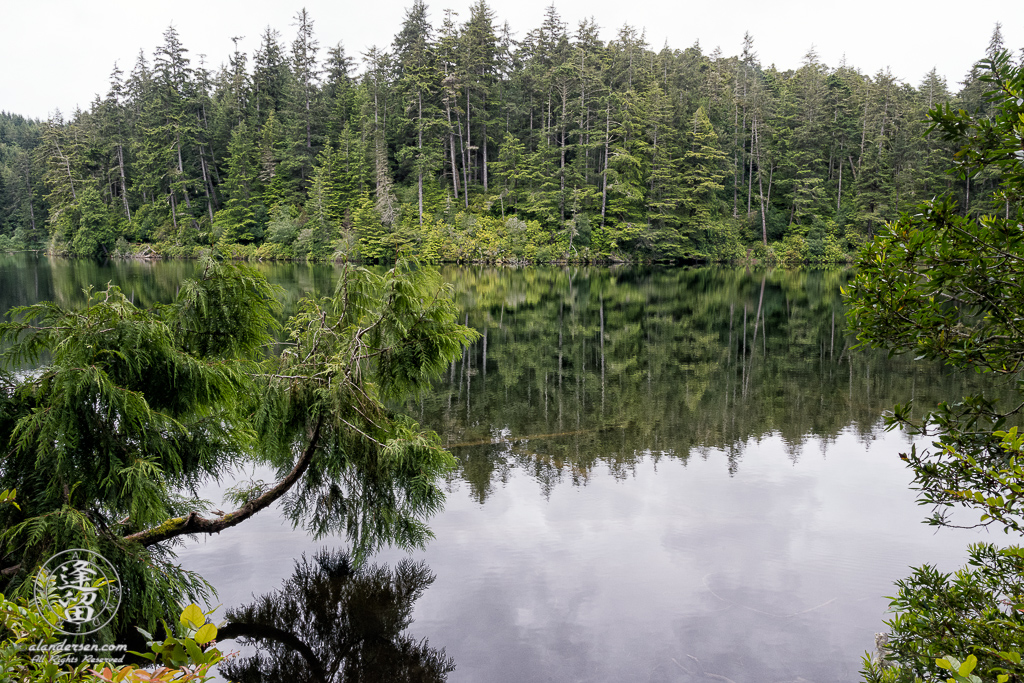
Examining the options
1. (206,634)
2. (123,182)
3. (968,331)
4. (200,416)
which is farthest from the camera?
(123,182)

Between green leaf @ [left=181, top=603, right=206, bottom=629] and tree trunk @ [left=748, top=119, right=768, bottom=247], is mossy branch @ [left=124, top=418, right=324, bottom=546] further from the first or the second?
tree trunk @ [left=748, top=119, right=768, bottom=247]

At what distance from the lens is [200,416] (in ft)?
14.7

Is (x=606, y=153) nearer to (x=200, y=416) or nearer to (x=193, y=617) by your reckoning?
(x=200, y=416)

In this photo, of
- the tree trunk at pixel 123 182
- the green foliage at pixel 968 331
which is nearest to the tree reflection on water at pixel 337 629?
the green foliage at pixel 968 331

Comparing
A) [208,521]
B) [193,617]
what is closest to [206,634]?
[193,617]

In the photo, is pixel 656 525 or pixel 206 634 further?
pixel 656 525

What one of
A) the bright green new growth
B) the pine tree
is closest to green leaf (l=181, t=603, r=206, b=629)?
the bright green new growth

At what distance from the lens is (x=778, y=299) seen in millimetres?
27141

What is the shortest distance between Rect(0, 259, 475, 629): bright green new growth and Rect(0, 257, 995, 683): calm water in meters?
0.64

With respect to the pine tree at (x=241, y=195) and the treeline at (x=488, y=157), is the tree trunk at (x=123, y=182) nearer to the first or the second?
the treeline at (x=488, y=157)

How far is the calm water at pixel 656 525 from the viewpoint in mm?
5035

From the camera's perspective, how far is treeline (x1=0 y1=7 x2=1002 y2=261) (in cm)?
4644

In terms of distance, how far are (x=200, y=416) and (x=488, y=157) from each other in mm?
51362

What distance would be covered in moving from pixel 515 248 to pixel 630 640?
40912 mm
